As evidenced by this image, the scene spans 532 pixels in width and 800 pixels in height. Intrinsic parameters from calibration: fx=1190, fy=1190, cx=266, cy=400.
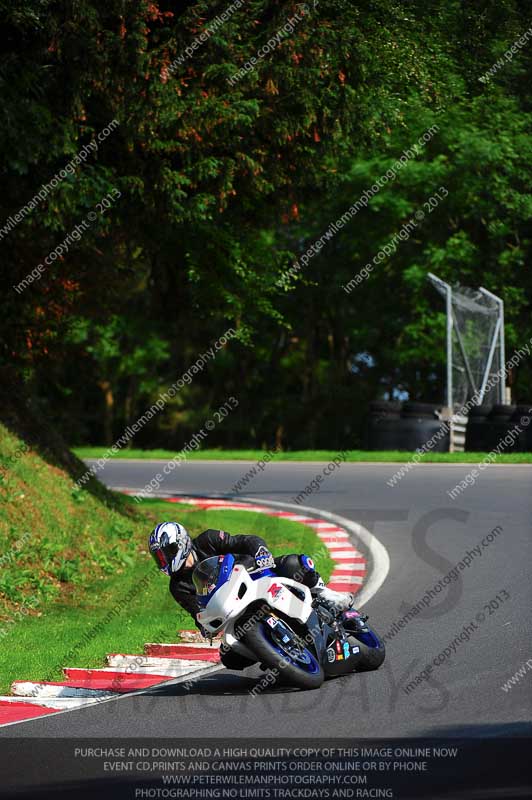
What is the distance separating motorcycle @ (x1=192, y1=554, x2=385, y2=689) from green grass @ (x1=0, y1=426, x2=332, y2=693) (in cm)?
193

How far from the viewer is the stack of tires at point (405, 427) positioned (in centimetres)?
2991

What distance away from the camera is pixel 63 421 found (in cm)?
5516

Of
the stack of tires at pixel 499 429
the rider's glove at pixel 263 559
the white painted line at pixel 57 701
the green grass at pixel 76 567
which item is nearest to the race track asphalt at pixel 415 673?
the white painted line at pixel 57 701

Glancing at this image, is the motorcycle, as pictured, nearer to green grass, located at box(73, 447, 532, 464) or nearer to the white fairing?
the white fairing

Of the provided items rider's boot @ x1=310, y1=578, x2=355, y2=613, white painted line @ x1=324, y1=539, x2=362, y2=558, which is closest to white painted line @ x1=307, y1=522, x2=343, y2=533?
white painted line @ x1=324, y1=539, x2=362, y2=558

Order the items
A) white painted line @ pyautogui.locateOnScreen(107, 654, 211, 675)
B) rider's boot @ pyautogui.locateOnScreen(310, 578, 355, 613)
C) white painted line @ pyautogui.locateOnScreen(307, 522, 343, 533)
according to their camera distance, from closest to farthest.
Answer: rider's boot @ pyautogui.locateOnScreen(310, 578, 355, 613) → white painted line @ pyautogui.locateOnScreen(107, 654, 211, 675) → white painted line @ pyautogui.locateOnScreen(307, 522, 343, 533)

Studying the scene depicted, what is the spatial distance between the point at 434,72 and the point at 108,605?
27.4 ft

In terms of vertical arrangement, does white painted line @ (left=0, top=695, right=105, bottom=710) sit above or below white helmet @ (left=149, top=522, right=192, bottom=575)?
below

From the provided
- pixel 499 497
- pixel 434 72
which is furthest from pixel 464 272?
pixel 434 72

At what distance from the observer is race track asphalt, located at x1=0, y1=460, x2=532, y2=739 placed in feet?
23.4

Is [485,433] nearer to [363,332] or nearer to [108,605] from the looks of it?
[108,605]

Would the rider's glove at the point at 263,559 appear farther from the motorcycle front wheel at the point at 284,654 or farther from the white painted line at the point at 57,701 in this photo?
the white painted line at the point at 57,701

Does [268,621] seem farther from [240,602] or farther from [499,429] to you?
[499,429]

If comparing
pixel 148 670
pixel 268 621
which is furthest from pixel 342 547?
pixel 268 621
